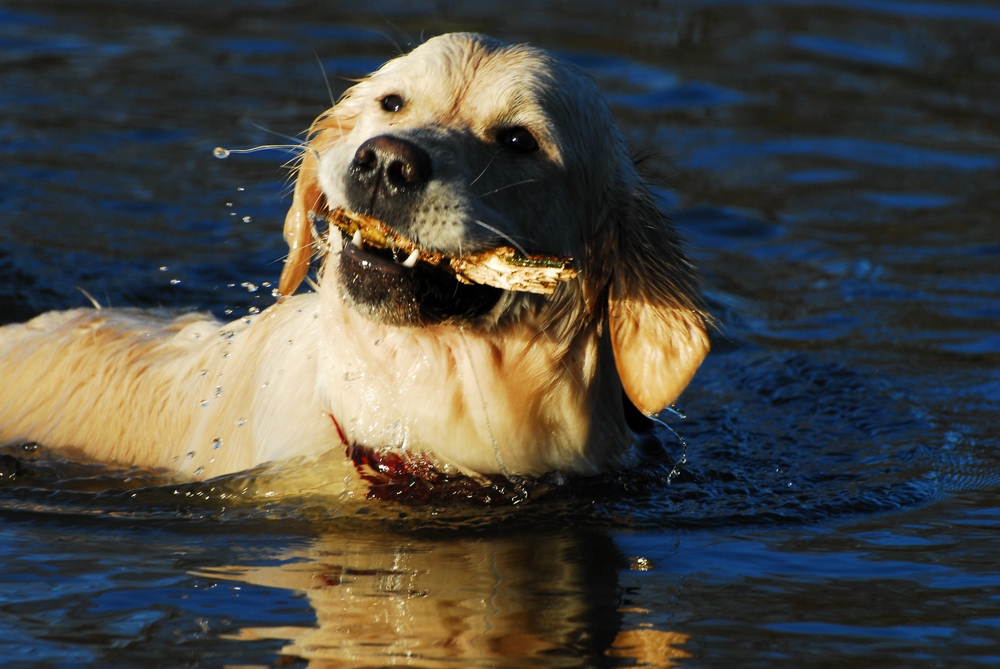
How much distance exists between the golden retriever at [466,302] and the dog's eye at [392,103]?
0.02 metres

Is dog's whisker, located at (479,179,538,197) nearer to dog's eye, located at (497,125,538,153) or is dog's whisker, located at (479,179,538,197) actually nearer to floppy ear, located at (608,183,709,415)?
dog's eye, located at (497,125,538,153)

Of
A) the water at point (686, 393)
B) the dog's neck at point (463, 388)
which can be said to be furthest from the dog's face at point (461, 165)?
the water at point (686, 393)

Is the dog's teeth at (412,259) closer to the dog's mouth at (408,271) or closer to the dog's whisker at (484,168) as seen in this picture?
the dog's mouth at (408,271)

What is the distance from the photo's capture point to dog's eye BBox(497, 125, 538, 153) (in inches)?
178

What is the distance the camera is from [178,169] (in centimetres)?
953

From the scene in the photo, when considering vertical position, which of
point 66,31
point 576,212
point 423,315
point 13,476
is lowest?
point 13,476

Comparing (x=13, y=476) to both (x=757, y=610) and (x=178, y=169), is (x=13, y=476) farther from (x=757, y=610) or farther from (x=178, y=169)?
(x=178, y=169)

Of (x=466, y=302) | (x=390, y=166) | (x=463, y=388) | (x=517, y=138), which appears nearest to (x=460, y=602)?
(x=463, y=388)

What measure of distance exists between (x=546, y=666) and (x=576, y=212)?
1845 mm

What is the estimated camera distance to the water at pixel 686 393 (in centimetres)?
373

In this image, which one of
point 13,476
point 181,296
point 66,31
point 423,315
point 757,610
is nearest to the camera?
point 757,610

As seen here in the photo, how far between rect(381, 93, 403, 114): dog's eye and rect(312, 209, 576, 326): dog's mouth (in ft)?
1.58

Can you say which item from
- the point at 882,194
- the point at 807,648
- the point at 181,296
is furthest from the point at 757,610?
the point at 882,194

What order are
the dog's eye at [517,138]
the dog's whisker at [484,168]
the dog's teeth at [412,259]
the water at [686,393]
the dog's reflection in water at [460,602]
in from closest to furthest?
the dog's reflection in water at [460,602], the water at [686,393], the dog's teeth at [412,259], the dog's whisker at [484,168], the dog's eye at [517,138]
